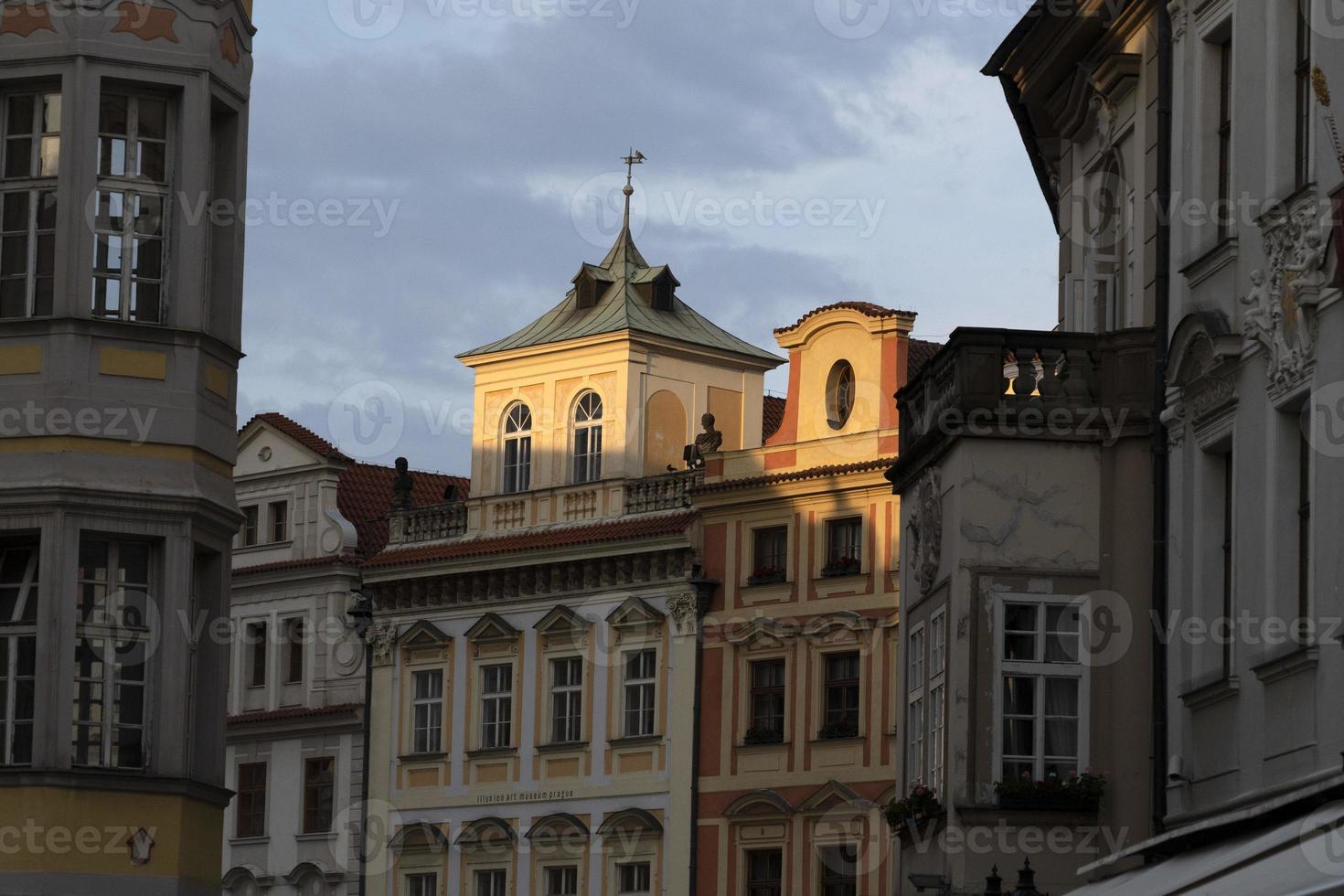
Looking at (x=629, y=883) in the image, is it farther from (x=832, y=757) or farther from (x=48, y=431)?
(x=48, y=431)

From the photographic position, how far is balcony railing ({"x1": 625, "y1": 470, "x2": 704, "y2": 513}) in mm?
51062

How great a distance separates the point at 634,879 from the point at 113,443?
30149mm

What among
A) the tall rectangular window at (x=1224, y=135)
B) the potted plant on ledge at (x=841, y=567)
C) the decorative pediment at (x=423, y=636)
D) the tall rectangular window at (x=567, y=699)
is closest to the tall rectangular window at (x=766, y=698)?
the potted plant on ledge at (x=841, y=567)

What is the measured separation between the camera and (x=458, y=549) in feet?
178

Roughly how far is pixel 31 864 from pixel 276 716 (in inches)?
1409

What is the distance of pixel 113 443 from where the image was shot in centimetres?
2138

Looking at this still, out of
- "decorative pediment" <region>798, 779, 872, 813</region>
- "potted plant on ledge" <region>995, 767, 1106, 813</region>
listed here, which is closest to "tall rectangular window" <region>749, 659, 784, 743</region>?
"decorative pediment" <region>798, 779, 872, 813</region>

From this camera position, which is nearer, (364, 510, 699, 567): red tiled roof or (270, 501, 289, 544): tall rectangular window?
(364, 510, 699, 567): red tiled roof

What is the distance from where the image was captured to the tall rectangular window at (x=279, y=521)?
58125mm

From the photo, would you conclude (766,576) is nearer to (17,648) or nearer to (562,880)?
(562,880)

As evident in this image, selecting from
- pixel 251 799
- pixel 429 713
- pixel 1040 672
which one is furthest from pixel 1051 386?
pixel 251 799

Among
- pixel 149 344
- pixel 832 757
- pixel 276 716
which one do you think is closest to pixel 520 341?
pixel 276 716

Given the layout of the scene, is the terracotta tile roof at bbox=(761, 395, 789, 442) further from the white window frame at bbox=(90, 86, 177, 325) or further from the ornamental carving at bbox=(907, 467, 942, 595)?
the white window frame at bbox=(90, 86, 177, 325)

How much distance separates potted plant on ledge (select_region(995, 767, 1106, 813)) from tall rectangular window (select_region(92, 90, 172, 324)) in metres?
8.12
